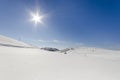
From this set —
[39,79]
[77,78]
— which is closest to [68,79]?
[77,78]

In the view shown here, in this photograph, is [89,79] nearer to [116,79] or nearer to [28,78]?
[116,79]

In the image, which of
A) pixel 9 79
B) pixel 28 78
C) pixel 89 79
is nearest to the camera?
pixel 9 79

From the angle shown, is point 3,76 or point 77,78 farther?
point 77,78

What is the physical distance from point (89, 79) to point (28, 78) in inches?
48.1

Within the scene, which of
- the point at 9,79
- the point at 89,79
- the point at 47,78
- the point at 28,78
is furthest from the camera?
the point at 89,79

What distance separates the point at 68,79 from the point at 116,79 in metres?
1.09

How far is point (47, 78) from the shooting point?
2303mm

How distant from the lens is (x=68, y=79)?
239 centimetres

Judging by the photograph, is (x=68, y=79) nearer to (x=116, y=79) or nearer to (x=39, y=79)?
(x=39, y=79)

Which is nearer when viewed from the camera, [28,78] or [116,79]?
[28,78]

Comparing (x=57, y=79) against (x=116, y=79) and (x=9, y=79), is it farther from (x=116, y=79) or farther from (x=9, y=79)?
(x=116, y=79)

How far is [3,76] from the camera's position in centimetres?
211

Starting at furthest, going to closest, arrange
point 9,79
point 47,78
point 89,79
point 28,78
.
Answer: point 89,79, point 47,78, point 28,78, point 9,79

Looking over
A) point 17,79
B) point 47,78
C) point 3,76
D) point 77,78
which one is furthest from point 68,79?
point 3,76
